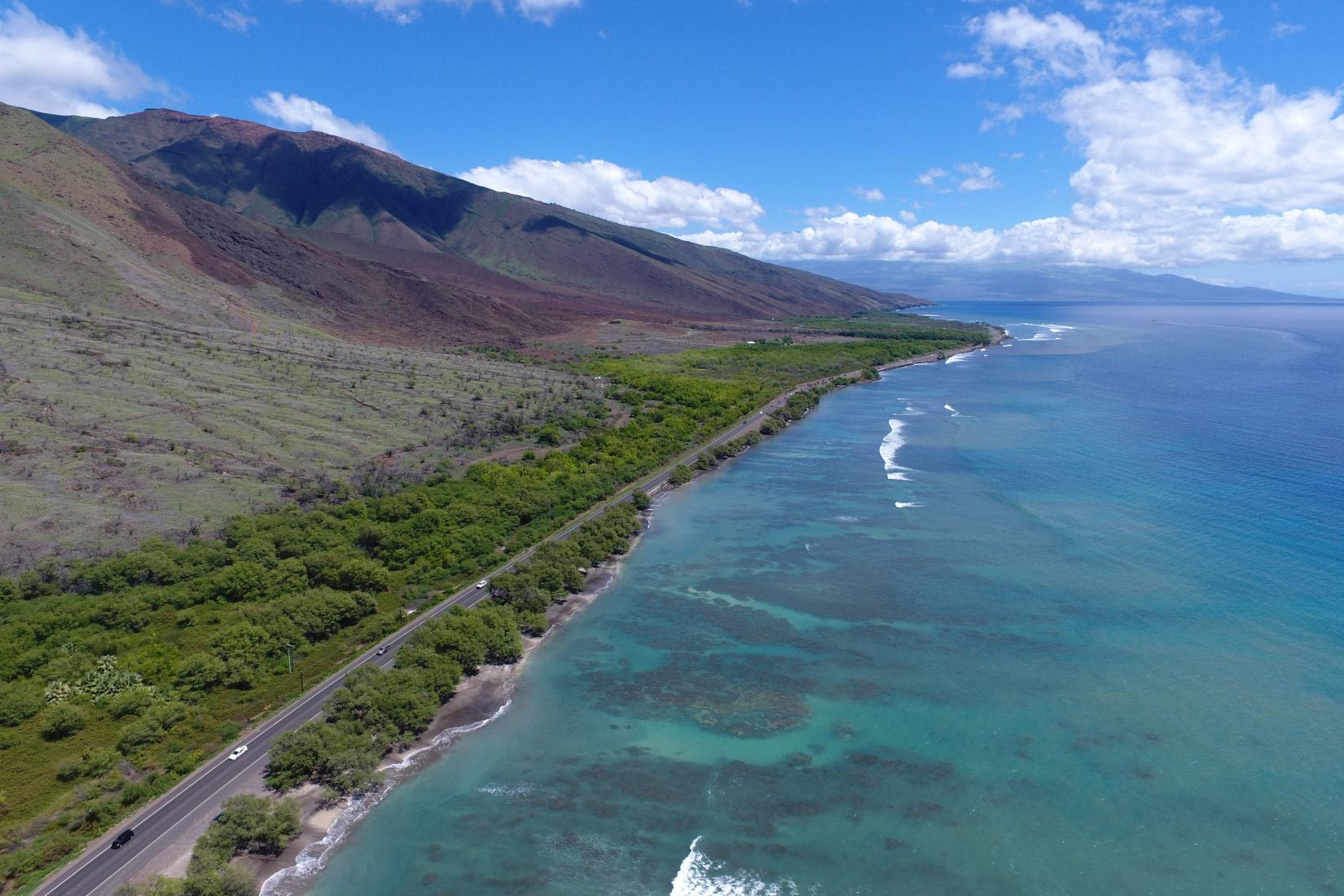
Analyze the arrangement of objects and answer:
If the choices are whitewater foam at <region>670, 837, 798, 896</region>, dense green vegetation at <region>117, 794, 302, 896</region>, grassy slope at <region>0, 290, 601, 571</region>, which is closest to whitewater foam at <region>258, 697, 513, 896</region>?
dense green vegetation at <region>117, 794, 302, 896</region>

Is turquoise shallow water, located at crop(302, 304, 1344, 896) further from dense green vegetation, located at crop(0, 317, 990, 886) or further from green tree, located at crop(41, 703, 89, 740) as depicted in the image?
green tree, located at crop(41, 703, 89, 740)

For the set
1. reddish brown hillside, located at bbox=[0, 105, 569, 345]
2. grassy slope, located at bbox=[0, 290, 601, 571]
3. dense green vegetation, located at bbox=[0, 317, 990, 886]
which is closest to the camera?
dense green vegetation, located at bbox=[0, 317, 990, 886]

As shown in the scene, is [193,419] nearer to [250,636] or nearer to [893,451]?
[250,636]

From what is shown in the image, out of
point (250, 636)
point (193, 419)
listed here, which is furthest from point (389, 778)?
point (193, 419)

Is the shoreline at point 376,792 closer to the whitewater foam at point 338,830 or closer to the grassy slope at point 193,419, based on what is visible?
the whitewater foam at point 338,830

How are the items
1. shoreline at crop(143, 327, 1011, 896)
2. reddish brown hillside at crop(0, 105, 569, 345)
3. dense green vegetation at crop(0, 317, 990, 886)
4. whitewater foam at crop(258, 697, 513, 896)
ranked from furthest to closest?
1. reddish brown hillside at crop(0, 105, 569, 345)
2. dense green vegetation at crop(0, 317, 990, 886)
3. shoreline at crop(143, 327, 1011, 896)
4. whitewater foam at crop(258, 697, 513, 896)

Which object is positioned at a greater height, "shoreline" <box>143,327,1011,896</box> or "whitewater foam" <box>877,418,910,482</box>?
"whitewater foam" <box>877,418,910,482</box>

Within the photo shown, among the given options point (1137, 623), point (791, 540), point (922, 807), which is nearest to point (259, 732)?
point (922, 807)
